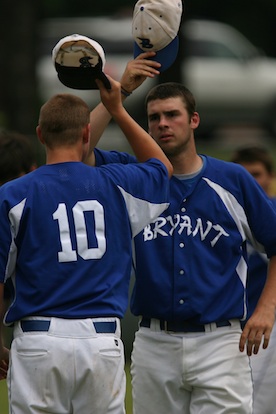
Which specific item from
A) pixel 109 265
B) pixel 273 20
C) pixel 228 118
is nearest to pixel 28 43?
pixel 228 118

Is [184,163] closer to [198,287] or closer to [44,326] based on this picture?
[198,287]

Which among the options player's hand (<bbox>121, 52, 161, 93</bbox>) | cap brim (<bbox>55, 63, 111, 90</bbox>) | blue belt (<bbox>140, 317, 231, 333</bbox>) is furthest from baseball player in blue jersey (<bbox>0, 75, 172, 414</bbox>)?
blue belt (<bbox>140, 317, 231, 333</bbox>)

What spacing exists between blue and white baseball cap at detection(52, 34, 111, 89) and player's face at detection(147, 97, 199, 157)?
0.72 m

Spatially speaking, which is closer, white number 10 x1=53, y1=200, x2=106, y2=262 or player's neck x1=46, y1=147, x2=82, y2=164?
white number 10 x1=53, y1=200, x2=106, y2=262

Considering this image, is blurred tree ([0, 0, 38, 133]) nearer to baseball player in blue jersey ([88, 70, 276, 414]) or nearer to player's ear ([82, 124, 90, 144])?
baseball player in blue jersey ([88, 70, 276, 414])

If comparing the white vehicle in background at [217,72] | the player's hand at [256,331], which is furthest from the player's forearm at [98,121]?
the white vehicle in background at [217,72]

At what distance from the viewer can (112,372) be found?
19.3 ft

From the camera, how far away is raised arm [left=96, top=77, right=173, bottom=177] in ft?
20.2

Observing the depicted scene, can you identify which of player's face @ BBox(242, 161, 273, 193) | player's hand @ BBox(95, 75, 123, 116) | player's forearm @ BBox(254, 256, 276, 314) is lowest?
player's forearm @ BBox(254, 256, 276, 314)

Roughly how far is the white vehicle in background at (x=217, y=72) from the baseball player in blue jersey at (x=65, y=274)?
59.7ft

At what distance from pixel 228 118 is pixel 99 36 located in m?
3.50

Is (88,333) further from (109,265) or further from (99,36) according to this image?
(99,36)

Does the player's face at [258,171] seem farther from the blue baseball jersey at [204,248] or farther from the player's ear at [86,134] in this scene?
the player's ear at [86,134]

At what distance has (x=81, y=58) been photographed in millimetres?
6156
